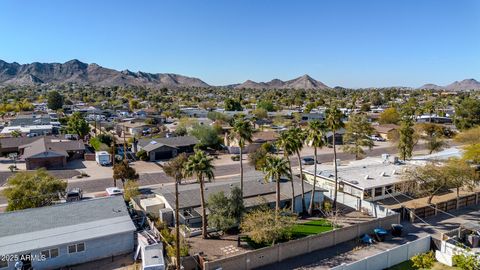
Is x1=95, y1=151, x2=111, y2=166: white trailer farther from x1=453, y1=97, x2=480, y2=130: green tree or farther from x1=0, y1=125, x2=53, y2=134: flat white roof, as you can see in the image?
x1=453, y1=97, x2=480, y2=130: green tree

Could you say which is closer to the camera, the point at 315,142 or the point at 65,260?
the point at 65,260

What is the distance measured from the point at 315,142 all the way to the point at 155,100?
164480mm

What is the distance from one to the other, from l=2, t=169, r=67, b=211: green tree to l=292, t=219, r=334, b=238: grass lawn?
25.4 meters

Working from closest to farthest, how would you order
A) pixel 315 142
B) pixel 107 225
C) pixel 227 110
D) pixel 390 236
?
pixel 107 225, pixel 390 236, pixel 315 142, pixel 227 110

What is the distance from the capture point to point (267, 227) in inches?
1241

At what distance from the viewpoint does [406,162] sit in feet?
182

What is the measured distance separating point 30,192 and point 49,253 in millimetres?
10864

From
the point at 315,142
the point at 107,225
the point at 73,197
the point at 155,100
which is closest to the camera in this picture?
the point at 107,225

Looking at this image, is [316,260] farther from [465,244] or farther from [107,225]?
[107,225]

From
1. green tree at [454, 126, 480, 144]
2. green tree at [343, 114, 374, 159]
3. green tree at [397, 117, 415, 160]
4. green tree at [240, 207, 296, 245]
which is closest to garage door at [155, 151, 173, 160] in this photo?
green tree at [343, 114, 374, 159]

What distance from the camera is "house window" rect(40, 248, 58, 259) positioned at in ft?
93.3

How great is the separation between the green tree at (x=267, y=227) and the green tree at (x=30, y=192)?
20824mm

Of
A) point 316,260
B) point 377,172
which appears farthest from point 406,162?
point 316,260

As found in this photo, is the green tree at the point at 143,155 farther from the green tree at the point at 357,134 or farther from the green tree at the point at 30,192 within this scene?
the green tree at the point at 357,134
